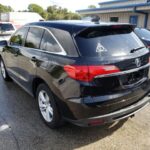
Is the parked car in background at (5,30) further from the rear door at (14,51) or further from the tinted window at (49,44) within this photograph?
the tinted window at (49,44)

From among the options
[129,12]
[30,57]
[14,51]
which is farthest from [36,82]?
[129,12]

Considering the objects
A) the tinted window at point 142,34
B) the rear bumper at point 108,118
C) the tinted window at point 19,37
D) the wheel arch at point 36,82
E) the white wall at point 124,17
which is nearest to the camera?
the rear bumper at point 108,118

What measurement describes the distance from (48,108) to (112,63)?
4.45 feet

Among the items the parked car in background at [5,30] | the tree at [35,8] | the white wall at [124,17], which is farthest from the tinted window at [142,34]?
the tree at [35,8]

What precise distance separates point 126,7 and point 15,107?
15187mm

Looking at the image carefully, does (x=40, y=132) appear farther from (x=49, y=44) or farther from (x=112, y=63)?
(x=112, y=63)

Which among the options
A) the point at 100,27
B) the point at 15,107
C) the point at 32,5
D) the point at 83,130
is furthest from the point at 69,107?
the point at 32,5

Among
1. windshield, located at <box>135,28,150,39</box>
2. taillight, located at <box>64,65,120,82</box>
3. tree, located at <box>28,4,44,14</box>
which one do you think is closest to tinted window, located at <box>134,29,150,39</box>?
windshield, located at <box>135,28,150,39</box>

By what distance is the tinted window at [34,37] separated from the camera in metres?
3.92

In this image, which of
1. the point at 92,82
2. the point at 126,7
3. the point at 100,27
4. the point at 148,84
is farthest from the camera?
the point at 126,7

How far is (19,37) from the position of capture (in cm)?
490

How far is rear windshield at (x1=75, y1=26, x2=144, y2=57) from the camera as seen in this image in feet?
9.84

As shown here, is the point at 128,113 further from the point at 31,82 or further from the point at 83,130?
the point at 31,82

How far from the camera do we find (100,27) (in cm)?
318
